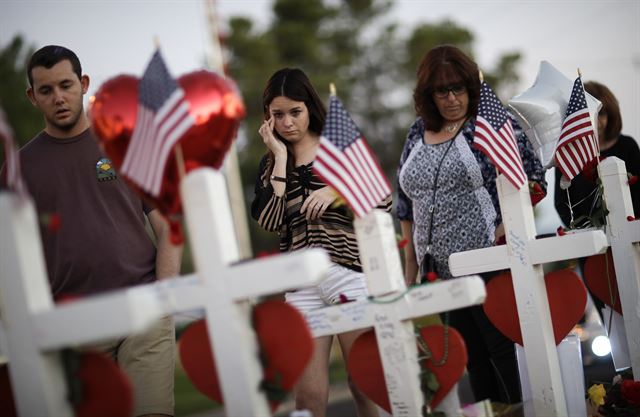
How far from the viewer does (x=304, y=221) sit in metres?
4.80

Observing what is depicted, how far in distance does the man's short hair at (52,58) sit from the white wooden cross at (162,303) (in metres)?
1.67

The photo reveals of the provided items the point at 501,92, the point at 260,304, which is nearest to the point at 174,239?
the point at 260,304

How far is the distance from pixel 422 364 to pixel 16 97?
15017mm

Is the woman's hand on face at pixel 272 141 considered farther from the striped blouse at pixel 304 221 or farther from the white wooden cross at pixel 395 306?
the white wooden cross at pixel 395 306

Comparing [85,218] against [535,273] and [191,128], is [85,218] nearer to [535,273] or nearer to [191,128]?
[191,128]

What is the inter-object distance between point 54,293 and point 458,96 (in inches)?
99.5

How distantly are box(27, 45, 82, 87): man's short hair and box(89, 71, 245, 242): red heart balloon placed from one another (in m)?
1.07

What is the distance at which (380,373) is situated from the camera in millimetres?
3758

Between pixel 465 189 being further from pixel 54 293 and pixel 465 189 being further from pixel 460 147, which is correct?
pixel 54 293

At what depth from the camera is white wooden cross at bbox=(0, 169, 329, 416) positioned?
276 centimetres

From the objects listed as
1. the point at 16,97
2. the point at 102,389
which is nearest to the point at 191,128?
the point at 102,389

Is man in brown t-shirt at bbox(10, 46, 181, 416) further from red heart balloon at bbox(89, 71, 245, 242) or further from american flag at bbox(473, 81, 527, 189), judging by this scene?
american flag at bbox(473, 81, 527, 189)

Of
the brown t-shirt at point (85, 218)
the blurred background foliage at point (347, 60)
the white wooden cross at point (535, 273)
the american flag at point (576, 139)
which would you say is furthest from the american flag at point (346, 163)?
the blurred background foliage at point (347, 60)

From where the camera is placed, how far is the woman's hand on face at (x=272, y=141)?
4.83m
